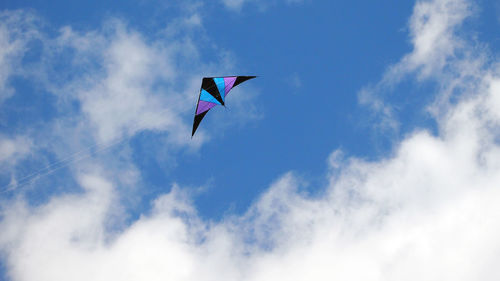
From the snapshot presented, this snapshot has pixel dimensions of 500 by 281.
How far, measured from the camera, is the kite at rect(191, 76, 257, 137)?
73.2ft

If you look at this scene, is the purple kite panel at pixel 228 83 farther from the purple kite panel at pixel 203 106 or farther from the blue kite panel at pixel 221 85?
the purple kite panel at pixel 203 106

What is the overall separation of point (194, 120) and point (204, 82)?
2813mm

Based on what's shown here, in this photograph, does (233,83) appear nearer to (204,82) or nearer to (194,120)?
(204,82)

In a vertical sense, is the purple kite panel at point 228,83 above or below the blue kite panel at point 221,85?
above

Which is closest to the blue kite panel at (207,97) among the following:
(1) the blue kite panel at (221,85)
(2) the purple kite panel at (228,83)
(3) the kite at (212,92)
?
(3) the kite at (212,92)

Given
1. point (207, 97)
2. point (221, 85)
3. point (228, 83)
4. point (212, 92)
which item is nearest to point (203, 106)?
point (207, 97)

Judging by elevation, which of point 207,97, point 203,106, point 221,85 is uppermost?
point 221,85

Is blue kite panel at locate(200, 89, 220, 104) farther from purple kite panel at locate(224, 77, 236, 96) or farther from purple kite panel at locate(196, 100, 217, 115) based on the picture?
purple kite panel at locate(224, 77, 236, 96)

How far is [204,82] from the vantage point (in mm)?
21953

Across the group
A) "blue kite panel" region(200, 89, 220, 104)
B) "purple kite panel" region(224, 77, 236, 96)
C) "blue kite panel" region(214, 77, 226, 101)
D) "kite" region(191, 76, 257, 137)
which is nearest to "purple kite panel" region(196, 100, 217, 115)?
"kite" region(191, 76, 257, 137)

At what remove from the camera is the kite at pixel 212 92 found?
2231 centimetres

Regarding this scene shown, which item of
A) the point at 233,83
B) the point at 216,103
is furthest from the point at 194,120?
the point at 233,83

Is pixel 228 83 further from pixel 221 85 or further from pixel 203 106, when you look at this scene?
pixel 203 106

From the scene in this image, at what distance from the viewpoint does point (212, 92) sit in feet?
74.7
